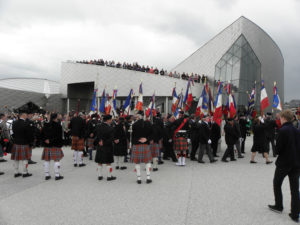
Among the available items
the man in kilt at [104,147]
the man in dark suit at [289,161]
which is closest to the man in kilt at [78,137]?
the man in kilt at [104,147]

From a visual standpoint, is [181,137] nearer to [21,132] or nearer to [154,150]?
[154,150]

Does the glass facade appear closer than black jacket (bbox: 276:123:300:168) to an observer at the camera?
No

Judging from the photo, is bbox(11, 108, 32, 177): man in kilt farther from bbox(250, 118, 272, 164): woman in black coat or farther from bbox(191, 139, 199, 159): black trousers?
bbox(250, 118, 272, 164): woman in black coat

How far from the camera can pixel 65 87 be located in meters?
38.0

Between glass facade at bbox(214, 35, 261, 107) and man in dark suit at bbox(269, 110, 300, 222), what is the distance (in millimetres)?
29375

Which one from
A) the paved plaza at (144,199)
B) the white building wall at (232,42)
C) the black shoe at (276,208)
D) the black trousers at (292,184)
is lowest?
the paved plaza at (144,199)

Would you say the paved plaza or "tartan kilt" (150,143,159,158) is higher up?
"tartan kilt" (150,143,159,158)

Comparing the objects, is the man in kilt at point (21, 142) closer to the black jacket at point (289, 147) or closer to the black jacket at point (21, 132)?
the black jacket at point (21, 132)

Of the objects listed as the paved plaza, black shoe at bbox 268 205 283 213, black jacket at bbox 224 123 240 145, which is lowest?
the paved plaza

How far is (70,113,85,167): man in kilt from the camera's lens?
7.88m

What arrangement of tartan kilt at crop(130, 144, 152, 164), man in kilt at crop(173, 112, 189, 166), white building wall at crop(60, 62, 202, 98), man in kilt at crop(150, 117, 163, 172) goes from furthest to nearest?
1. white building wall at crop(60, 62, 202, 98)
2. man in kilt at crop(173, 112, 189, 166)
3. man in kilt at crop(150, 117, 163, 172)
4. tartan kilt at crop(130, 144, 152, 164)

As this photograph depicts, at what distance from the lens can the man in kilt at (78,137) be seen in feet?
25.9

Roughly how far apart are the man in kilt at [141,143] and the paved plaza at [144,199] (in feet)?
1.88

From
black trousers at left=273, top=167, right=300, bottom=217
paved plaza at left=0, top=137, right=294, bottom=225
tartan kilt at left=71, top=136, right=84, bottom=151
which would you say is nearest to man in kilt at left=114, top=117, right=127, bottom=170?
paved plaza at left=0, top=137, right=294, bottom=225
